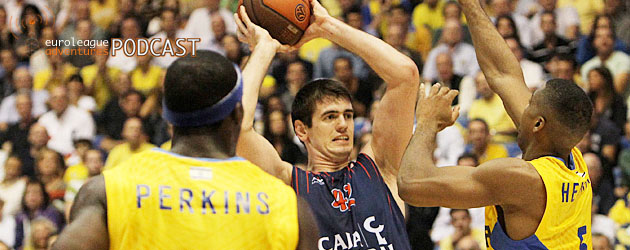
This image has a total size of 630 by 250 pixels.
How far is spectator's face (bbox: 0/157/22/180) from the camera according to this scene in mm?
9977

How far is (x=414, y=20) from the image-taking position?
1042 cm

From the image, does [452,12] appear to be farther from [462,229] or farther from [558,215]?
[558,215]

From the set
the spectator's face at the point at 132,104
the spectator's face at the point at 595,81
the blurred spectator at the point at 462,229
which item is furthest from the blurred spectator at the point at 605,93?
the spectator's face at the point at 132,104

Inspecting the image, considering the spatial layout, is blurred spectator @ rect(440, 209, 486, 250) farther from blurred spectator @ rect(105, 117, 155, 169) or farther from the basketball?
blurred spectator @ rect(105, 117, 155, 169)

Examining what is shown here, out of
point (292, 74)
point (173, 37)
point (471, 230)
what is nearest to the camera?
point (471, 230)

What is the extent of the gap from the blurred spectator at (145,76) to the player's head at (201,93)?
816 cm

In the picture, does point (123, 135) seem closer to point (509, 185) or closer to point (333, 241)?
point (333, 241)

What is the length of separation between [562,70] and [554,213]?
5381 mm

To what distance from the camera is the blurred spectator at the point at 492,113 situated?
865cm

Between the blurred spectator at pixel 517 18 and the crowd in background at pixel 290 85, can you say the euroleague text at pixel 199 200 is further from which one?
the blurred spectator at pixel 517 18

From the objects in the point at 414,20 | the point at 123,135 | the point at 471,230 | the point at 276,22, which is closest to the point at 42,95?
the point at 123,135

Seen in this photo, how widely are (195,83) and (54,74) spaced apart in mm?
9450

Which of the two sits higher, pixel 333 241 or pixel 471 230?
pixel 333 241

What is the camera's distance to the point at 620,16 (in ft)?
30.8
